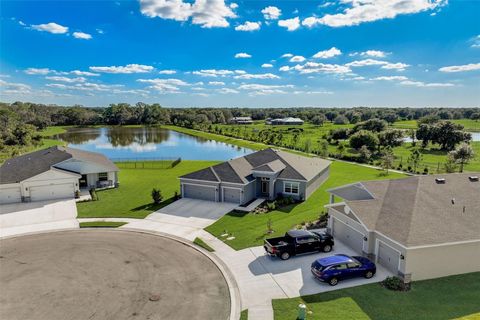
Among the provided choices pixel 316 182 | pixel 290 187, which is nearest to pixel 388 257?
pixel 290 187

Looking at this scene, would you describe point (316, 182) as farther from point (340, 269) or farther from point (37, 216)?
point (37, 216)

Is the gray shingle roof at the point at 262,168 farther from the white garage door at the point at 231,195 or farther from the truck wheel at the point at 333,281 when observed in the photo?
the truck wheel at the point at 333,281

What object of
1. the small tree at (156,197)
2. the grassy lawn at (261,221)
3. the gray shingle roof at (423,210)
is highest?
the gray shingle roof at (423,210)

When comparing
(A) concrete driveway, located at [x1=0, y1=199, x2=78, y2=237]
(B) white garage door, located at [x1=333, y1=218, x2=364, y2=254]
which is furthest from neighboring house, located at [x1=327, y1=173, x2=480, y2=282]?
(A) concrete driveway, located at [x1=0, y1=199, x2=78, y2=237]

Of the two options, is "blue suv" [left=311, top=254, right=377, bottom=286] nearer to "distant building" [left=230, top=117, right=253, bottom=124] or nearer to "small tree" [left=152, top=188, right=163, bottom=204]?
"small tree" [left=152, top=188, right=163, bottom=204]

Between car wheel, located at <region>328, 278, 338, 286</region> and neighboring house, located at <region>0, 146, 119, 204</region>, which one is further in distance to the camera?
neighboring house, located at <region>0, 146, 119, 204</region>

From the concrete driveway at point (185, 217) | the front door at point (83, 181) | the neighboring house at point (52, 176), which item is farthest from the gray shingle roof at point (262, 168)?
the front door at point (83, 181)
